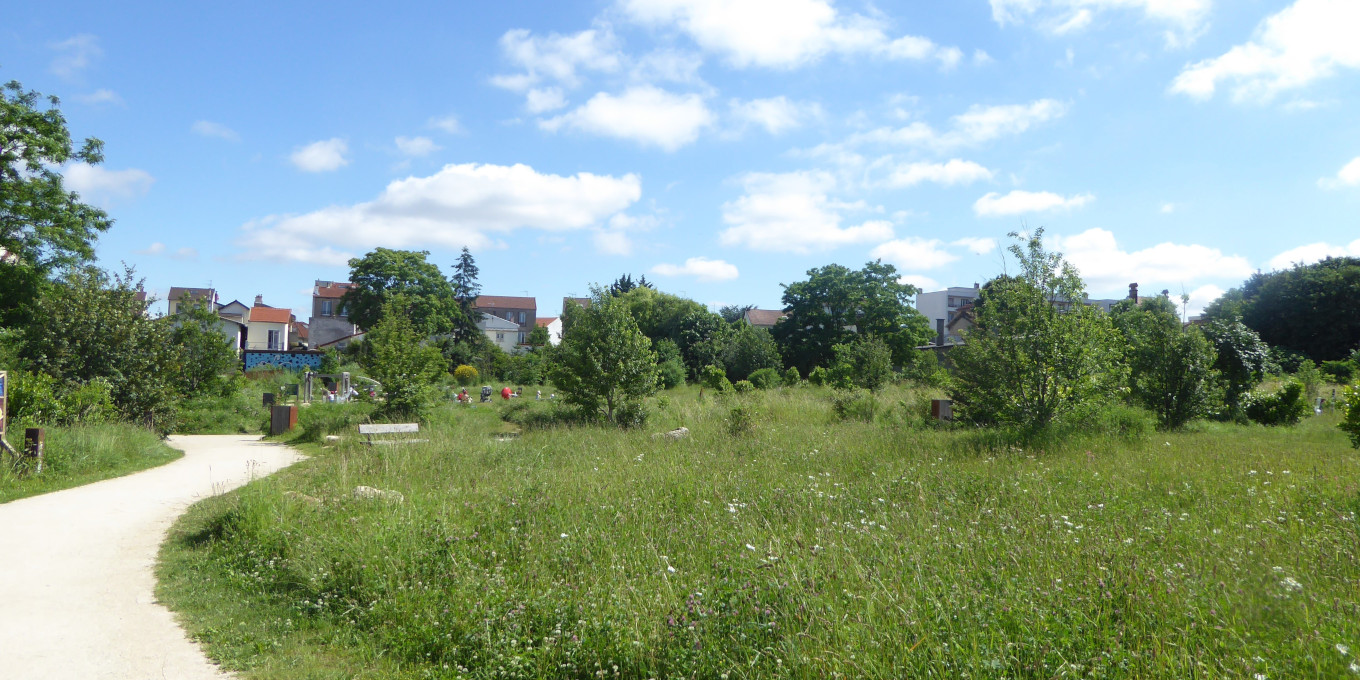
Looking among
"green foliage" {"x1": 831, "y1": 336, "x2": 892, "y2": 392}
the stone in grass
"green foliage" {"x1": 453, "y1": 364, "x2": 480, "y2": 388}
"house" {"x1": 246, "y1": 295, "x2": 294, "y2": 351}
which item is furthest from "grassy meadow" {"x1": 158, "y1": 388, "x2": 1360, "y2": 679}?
"house" {"x1": 246, "y1": 295, "x2": 294, "y2": 351}

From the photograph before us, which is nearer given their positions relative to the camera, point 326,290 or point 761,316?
point 761,316

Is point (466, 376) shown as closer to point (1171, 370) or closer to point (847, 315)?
point (847, 315)

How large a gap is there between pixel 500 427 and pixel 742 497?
504 inches

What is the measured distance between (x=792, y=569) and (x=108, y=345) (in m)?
16.7

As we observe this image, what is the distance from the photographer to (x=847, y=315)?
46.9 meters

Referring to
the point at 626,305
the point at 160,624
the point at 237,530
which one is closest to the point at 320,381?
the point at 626,305

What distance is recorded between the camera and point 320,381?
36000 millimetres

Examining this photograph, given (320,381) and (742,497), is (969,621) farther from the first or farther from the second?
(320,381)

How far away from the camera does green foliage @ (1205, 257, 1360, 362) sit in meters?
41.3

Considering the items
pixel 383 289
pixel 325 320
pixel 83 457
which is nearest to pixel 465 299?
pixel 383 289

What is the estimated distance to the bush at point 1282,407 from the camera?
17109 mm

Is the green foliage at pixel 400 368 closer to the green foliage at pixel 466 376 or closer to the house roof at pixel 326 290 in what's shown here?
the green foliage at pixel 466 376

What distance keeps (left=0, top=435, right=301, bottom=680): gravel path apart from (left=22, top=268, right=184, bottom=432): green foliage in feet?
18.0

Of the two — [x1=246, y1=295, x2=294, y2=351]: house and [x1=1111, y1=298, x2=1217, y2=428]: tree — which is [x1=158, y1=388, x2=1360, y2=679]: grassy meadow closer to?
[x1=1111, y1=298, x2=1217, y2=428]: tree
